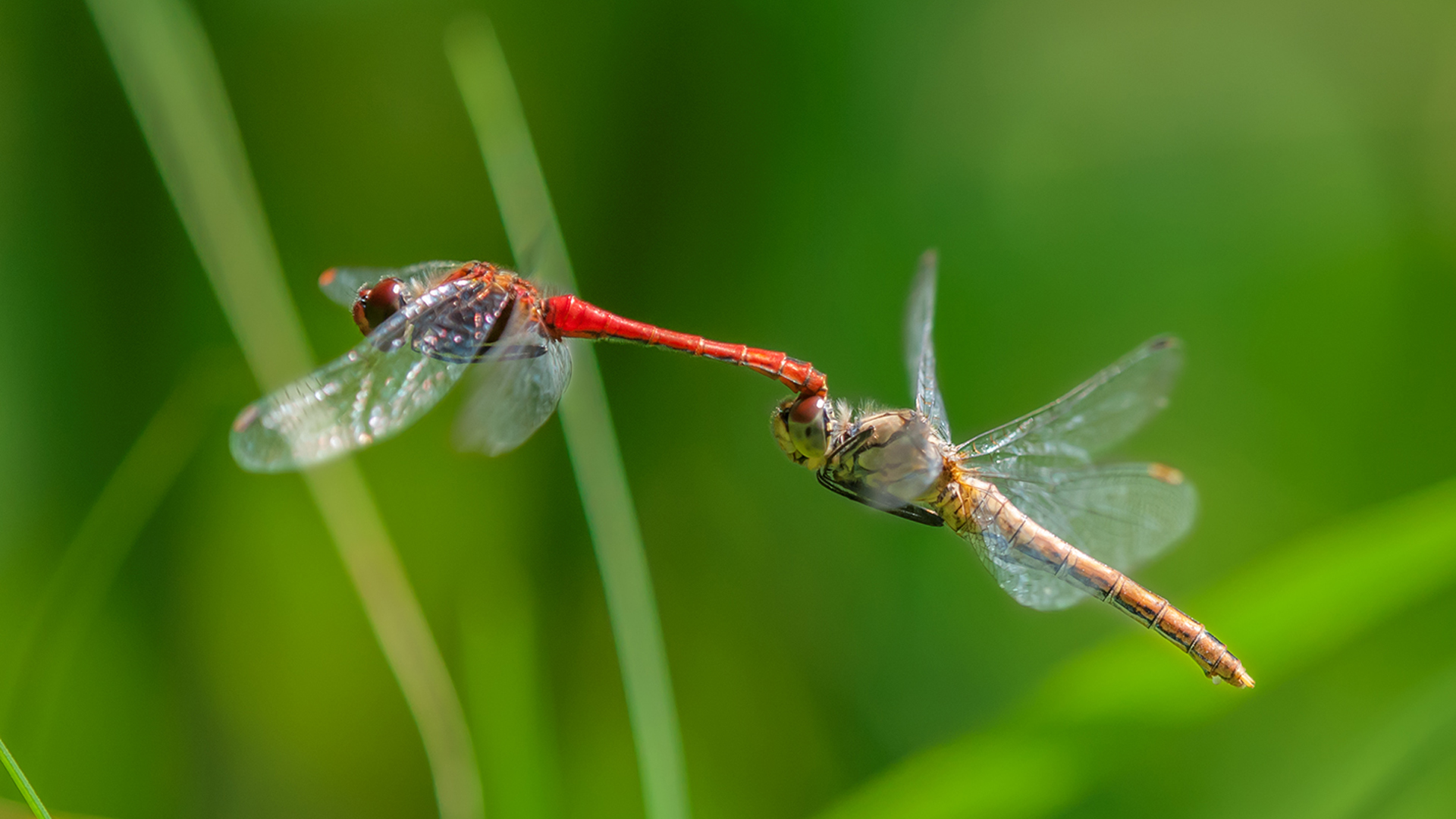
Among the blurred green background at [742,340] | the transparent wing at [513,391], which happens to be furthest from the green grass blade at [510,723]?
the transparent wing at [513,391]

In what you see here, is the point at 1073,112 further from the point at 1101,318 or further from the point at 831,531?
the point at 831,531

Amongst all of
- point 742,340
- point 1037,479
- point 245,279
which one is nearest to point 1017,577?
point 1037,479

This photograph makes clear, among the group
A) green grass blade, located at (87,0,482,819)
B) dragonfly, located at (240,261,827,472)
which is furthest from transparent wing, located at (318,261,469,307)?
green grass blade, located at (87,0,482,819)

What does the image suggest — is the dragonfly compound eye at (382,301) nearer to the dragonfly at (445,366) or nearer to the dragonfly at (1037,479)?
the dragonfly at (445,366)

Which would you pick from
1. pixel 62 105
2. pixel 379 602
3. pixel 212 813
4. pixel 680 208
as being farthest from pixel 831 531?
pixel 62 105

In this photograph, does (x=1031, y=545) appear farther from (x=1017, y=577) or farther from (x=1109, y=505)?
(x=1109, y=505)
